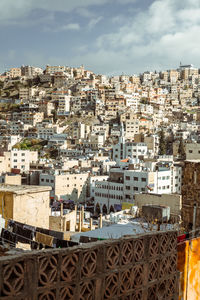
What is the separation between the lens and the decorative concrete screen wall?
310cm

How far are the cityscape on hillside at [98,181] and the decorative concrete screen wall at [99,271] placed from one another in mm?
11

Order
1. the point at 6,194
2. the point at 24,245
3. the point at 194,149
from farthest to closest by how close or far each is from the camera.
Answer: the point at 194,149
the point at 6,194
the point at 24,245

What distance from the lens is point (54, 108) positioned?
251 ft

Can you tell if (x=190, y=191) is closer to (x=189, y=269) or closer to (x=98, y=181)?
(x=189, y=269)

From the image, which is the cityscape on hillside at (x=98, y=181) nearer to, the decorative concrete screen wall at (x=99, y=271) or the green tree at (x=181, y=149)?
A: the decorative concrete screen wall at (x=99, y=271)

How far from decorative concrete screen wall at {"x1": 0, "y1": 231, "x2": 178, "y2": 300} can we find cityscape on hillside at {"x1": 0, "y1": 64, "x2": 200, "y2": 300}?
0.01 meters

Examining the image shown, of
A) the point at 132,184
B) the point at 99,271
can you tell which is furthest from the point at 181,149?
the point at 99,271

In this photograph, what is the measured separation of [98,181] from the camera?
3500 cm

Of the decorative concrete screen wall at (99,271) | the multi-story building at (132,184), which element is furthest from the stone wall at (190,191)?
the multi-story building at (132,184)

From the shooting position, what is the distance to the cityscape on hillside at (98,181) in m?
3.85

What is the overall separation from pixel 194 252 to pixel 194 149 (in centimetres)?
3138

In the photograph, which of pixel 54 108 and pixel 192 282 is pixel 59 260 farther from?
pixel 54 108

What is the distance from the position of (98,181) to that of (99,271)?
103 feet

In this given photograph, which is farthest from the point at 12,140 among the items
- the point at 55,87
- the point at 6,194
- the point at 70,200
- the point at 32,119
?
the point at 6,194
